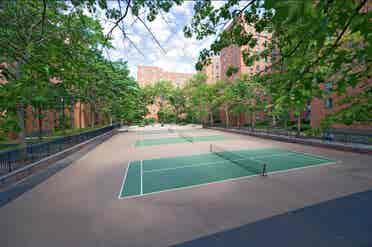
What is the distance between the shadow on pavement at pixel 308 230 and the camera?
163 inches

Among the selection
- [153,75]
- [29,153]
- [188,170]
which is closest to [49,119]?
[29,153]

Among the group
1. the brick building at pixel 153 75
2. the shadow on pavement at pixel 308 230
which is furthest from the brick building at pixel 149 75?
the shadow on pavement at pixel 308 230

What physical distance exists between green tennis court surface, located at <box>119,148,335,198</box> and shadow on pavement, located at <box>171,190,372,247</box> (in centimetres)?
355

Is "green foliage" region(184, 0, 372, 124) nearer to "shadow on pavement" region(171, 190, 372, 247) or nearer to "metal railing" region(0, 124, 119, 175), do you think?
"shadow on pavement" region(171, 190, 372, 247)

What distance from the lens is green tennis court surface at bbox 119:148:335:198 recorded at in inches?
313

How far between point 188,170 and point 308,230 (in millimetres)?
6503

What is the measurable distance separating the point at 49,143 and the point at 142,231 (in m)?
11.1

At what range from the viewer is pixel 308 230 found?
455cm

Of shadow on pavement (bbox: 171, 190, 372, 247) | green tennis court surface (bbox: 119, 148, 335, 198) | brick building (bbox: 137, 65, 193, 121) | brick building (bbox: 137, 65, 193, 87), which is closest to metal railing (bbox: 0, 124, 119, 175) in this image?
green tennis court surface (bbox: 119, 148, 335, 198)

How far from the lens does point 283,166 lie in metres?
10.6

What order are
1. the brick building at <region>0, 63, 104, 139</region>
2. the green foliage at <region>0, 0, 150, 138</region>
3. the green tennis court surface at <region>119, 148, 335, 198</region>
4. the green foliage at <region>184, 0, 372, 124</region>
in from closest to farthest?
the green foliage at <region>184, 0, 372, 124</region>, the green foliage at <region>0, 0, 150, 138</region>, the green tennis court surface at <region>119, 148, 335, 198</region>, the brick building at <region>0, 63, 104, 139</region>

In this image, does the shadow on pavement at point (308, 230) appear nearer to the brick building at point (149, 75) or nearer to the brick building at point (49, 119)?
the brick building at point (49, 119)

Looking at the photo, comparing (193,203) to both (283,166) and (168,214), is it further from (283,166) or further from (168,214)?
(283,166)

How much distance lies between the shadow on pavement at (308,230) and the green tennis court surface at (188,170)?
3553 millimetres
